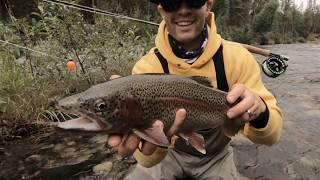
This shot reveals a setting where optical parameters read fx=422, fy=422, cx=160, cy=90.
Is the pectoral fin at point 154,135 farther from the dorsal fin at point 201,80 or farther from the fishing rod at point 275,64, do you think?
the fishing rod at point 275,64

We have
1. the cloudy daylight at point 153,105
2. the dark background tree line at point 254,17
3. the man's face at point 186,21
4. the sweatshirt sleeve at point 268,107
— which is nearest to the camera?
the cloudy daylight at point 153,105

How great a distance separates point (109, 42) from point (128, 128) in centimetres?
554

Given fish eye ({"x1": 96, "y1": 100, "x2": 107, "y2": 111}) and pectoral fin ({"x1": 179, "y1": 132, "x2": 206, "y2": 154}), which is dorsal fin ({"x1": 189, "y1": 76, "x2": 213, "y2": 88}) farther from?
fish eye ({"x1": 96, "y1": 100, "x2": 107, "y2": 111})

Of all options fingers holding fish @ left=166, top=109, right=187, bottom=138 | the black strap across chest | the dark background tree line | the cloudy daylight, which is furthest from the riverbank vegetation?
the dark background tree line

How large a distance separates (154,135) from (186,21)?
1.17 m

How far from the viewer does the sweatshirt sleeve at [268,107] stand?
9.66ft

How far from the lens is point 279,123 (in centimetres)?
304

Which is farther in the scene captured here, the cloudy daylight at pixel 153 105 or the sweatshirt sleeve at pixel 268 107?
the sweatshirt sleeve at pixel 268 107

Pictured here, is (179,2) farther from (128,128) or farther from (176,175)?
(176,175)

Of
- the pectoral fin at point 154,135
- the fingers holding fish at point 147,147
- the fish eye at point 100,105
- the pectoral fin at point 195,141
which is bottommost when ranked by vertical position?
the fingers holding fish at point 147,147

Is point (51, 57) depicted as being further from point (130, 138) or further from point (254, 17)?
point (254, 17)

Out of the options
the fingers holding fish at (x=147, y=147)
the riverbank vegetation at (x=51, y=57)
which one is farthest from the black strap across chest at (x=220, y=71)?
the riverbank vegetation at (x=51, y=57)

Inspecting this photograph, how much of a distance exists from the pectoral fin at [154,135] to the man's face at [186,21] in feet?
3.58

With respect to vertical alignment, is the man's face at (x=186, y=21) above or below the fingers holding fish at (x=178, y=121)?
above
